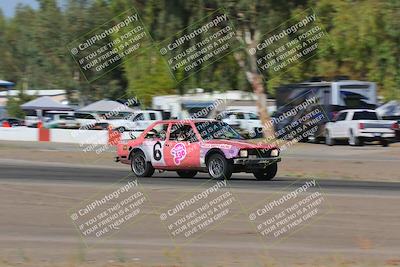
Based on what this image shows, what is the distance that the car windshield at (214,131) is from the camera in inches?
802

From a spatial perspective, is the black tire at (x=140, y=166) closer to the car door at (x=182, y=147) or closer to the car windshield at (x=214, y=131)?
the car door at (x=182, y=147)

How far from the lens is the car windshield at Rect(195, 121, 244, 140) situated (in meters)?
20.4

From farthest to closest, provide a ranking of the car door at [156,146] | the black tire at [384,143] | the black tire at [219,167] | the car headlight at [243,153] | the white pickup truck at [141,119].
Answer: the white pickup truck at [141,119]
the black tire at [384,143]
the car door at [156,146]
the black tire at [219,167]
the car headlight at [243,153]

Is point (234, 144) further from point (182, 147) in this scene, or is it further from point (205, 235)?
point (205, 235)

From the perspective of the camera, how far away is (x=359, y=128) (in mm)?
38281

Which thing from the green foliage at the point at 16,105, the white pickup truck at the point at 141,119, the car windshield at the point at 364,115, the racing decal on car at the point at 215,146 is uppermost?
the racing decal on car at the point at 215,146

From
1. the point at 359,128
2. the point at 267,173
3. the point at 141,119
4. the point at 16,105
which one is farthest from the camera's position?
the point at 16,105

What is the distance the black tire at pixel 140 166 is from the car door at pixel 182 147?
2.14 ft

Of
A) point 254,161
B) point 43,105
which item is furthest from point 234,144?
point 43,105

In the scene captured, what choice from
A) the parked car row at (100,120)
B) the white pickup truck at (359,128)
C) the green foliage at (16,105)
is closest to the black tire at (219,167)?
the white pickup truck at (359,128)

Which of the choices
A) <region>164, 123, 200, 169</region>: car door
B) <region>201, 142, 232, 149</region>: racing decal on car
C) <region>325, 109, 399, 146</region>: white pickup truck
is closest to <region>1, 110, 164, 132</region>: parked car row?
<region>325, 109, 399, 146</region>: white pickup truck

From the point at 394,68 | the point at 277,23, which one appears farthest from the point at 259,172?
the point at 394,68

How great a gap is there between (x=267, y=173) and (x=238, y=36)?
1790cm

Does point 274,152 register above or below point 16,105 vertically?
above
